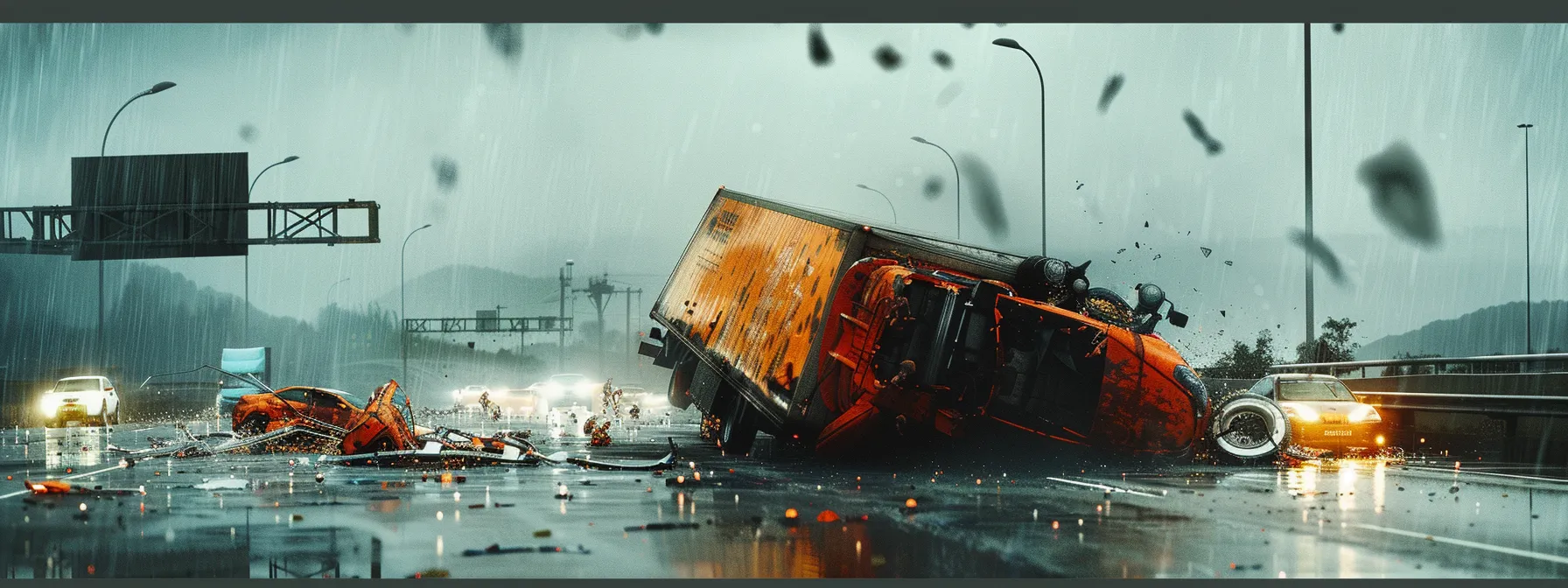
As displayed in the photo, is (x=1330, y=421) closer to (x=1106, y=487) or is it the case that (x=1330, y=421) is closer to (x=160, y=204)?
(x=1106, y=487)

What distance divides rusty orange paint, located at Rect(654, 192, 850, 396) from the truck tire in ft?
2.64

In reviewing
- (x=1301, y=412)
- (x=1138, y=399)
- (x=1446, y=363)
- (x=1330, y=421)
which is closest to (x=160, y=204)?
(x=1301, y=412)

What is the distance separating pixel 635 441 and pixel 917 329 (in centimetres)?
1066

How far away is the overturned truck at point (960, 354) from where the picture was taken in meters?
14.4

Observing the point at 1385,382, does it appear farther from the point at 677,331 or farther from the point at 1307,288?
the point at 677,331

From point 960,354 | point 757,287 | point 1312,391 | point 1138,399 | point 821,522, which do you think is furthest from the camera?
point 1312,391

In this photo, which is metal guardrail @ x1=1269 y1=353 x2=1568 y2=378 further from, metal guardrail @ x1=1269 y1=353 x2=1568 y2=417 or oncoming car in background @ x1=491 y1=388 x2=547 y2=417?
oncoming car in background @ x1=491 y1=388 x2=547 y2=417

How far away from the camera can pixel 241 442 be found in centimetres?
1888

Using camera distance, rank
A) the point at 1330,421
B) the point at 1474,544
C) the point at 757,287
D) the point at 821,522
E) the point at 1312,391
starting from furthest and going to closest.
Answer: the point at 1312,391, the point at 1330,421, the point at 757,287, the point at 821,522, the point at 1474,544

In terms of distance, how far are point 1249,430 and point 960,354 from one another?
551 cm

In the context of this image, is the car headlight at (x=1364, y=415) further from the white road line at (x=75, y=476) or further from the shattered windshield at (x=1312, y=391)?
the white road line at (x=75, y=476)

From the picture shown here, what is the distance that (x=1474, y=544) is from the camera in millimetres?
8391

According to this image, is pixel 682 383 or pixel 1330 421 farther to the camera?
pixel 682 383

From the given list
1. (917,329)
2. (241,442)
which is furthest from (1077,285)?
(241,442)
